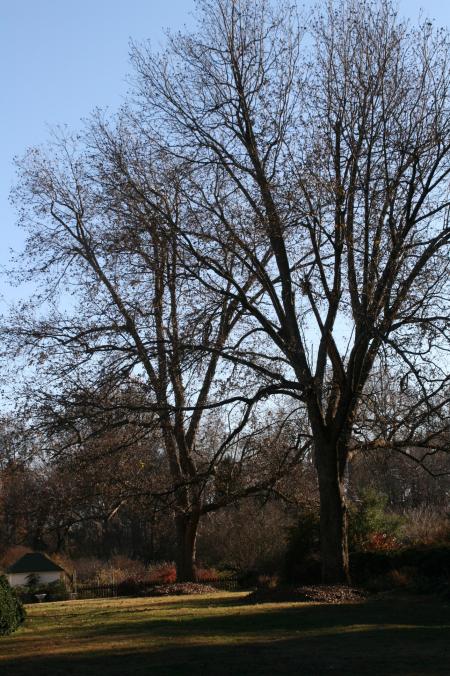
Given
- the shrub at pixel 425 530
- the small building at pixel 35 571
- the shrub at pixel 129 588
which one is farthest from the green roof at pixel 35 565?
the shrub at pixel 425 530

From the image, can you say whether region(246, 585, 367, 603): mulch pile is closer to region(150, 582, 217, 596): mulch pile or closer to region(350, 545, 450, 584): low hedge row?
region(350, 545, 450, 584): low hedge row

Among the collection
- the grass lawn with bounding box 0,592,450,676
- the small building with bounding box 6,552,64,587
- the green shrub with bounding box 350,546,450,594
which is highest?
the small building with bounding box 6,552,64,587

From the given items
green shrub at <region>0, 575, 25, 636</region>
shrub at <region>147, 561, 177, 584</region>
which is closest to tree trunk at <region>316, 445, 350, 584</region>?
green shrub at <region>0, 575, 25, 636</region>

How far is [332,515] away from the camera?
20.9 m

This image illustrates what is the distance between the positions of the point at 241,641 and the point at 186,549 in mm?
19587

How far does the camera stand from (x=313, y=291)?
20.0 meters

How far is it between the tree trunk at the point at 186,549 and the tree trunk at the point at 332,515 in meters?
10.5

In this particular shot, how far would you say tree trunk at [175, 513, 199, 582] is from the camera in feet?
102

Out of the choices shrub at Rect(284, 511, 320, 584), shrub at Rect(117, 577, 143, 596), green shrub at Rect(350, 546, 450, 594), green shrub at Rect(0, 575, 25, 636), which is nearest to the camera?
green shrub at Rect(0, 575, 25, 636)

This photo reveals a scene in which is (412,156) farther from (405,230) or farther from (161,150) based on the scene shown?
(161,150)

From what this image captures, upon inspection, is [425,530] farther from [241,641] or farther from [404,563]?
[241,641]

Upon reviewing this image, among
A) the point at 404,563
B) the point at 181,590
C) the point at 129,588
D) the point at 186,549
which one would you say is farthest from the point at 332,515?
the point at 129,588

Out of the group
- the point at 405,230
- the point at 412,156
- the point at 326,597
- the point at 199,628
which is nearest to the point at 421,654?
the point at 199,628

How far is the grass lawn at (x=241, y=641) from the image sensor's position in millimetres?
9484
